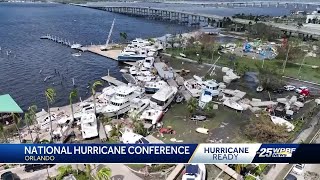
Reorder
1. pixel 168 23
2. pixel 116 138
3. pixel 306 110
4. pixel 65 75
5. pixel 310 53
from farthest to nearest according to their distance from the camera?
pixel 168 23 → pixel 310 53 → pixel 65 75 → pixel 306 110 → pixel 116 138

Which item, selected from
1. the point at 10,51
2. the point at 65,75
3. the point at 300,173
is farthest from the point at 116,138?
the point at 10,51

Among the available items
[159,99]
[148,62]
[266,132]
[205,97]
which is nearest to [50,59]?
[148,62]

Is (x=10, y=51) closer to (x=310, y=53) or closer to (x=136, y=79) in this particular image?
(x=136, y=79)

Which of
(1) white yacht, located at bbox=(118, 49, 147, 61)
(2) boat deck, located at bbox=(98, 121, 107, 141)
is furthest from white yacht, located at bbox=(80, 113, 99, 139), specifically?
(1) white yacht, located at bbox=(118, 49, 147, 61)

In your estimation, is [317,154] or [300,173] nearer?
[317,154]

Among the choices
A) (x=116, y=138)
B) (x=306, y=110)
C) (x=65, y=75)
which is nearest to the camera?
(x=116, y=138)

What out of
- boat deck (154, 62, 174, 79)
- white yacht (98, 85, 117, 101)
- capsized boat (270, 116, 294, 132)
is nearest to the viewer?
capsized boat (270, 116, 294, 132)

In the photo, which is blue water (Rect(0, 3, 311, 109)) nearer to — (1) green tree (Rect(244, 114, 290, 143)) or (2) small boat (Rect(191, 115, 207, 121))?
(2) small boat (Rect(191, 115, 207, 121))

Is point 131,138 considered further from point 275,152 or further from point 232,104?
point 275,152
